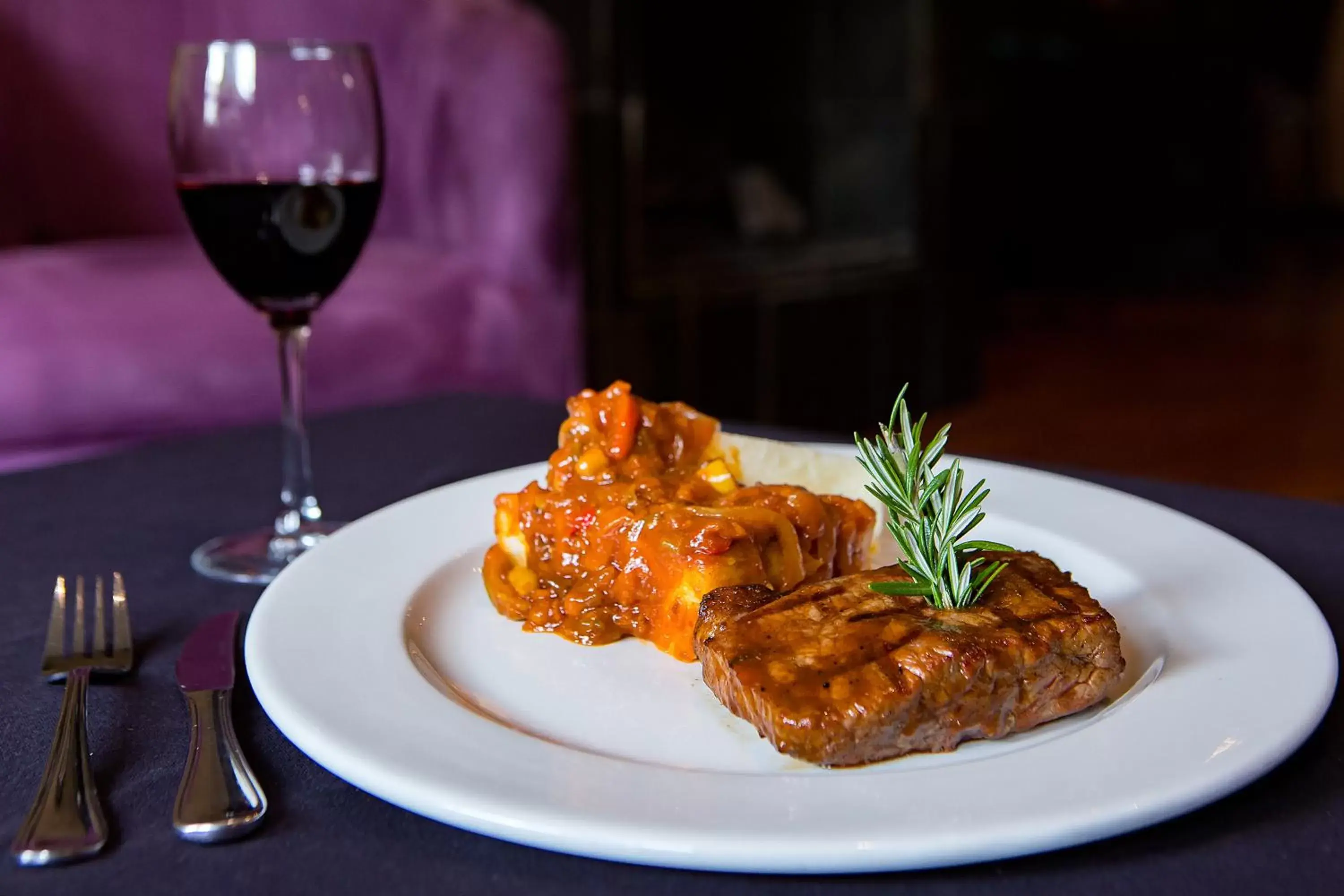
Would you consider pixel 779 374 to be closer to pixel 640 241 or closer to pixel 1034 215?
pixel 640 241

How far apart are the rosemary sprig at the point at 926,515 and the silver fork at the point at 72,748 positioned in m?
0.40

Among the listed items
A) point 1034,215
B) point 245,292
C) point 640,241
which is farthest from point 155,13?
point 1034,215

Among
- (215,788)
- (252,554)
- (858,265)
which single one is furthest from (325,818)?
(858,265)

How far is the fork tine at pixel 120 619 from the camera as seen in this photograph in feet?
2.66

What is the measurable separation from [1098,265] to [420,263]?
5.75m

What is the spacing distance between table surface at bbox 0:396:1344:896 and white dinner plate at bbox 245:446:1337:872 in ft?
0.07

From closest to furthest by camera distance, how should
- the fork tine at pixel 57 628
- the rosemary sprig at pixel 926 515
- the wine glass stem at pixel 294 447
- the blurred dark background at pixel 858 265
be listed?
the rosemary sprig at pixel 926 515
the fork tine at pixel 57 628
the wine glass stem at pixel 294 447
the blurred dark background at pixel 858 265

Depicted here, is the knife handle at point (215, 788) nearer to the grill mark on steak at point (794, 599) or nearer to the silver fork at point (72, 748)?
the silver fork at point (72, 748)

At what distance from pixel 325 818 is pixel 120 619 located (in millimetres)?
322

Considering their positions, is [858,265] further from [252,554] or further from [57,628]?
[57,628]

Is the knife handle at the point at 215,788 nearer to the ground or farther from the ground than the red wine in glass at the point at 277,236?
nearer to the ground

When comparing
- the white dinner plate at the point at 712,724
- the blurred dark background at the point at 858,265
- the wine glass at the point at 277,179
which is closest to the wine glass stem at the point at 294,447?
the wine glass at the point at 277,179

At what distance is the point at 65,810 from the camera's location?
1.97 ft

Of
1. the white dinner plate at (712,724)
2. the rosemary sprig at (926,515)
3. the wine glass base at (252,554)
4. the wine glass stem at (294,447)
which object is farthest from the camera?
the wine glass stem at (294,447)
